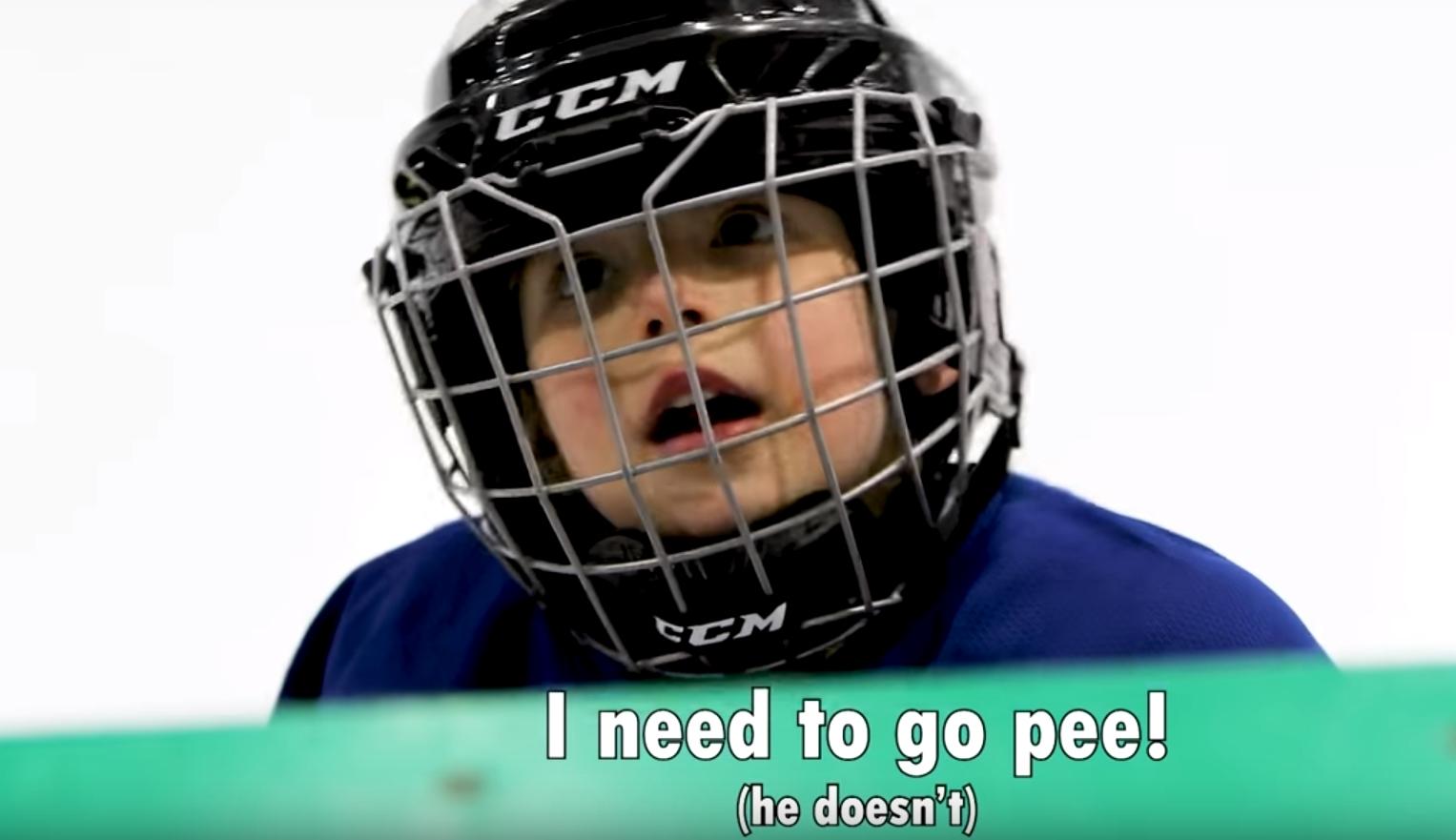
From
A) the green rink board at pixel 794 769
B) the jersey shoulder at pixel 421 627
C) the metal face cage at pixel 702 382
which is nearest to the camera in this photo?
the green rink board at pixel 794 769

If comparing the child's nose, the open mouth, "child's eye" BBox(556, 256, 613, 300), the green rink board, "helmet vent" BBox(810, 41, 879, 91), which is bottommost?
the green rink board

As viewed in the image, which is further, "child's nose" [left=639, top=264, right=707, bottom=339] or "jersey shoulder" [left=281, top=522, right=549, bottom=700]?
"jersey shoulder" [left=281, top=522, right=549, bottom=700]

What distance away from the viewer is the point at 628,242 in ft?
1.98

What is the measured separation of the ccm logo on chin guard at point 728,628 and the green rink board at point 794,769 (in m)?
0.21

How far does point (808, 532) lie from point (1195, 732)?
0.28 m

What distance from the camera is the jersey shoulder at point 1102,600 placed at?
0.58 metres

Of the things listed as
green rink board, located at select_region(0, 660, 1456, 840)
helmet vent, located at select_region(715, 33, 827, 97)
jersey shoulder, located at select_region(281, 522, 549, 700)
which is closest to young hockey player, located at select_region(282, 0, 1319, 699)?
helmet vent, located at select_region(715, 33, 827, 97)

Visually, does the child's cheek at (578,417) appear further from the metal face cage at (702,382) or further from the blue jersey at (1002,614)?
the blue jersey at (1002,614)

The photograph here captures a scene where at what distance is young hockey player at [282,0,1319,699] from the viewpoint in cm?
58

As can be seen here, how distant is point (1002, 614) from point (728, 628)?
0.14 m

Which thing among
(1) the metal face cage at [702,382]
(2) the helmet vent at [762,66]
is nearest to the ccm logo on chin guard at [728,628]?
(1) the metal face cage at [702,382]

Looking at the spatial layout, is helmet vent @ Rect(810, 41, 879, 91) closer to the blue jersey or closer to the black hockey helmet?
the black hockey helmet

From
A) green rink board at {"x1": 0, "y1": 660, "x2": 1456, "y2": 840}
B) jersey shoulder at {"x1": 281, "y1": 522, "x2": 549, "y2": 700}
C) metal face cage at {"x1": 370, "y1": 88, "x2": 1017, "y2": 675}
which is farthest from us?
jersey shoulder at {"x1": 281, "y1": 522, "x2": 549, "y2": 700}

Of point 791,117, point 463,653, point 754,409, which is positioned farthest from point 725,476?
point 463,653
